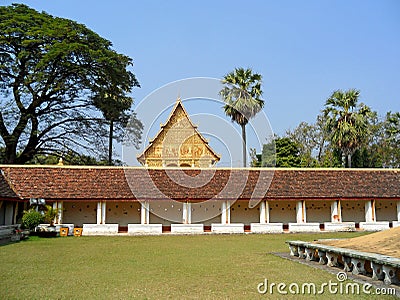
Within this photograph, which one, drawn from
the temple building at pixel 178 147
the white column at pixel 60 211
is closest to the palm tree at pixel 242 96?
the temple building at pixel 178 147

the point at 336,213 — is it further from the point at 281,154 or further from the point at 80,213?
the point at 281,154

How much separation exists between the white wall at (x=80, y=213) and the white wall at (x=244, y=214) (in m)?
7.33

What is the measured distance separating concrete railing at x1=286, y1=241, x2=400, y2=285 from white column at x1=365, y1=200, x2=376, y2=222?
12.7 metres

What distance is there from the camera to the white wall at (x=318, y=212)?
24156 mm

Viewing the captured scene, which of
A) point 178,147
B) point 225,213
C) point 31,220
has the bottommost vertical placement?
point 31,220

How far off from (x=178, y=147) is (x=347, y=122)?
11.9 meters

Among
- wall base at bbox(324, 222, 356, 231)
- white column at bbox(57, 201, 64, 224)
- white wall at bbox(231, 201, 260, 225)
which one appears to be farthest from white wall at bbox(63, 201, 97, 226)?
wall base at bbox(324, 222, 356, 231)

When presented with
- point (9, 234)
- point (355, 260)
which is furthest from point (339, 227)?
point (9, 234)

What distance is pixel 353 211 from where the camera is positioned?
24.5 metres

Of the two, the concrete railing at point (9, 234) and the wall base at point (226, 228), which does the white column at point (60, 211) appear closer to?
the concrete railing at point (9, 234)

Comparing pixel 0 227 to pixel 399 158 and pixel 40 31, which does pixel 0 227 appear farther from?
pixel 399 158

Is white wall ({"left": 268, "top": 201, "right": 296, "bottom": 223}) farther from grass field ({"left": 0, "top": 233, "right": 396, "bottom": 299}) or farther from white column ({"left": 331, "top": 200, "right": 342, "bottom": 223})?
grass field ({"left": 0, "top": 233, "right": 396, "bottom": 299})

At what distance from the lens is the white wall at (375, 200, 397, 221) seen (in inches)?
960

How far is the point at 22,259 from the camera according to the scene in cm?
1126
